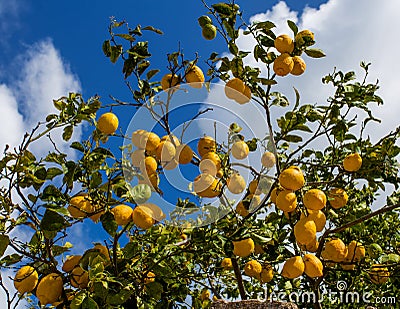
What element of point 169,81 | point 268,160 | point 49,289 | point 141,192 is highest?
point 169,81

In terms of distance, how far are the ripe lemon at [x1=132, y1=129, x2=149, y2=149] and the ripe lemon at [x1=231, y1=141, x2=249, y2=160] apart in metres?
0.35

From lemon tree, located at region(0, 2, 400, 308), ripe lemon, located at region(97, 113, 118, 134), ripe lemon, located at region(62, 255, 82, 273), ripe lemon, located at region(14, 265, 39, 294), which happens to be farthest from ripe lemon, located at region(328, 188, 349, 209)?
ripe lemon, located at region(14, 265, 39, 294)

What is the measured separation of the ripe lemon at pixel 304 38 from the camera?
68.1 inches

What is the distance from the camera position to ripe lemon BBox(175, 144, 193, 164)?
166 cm

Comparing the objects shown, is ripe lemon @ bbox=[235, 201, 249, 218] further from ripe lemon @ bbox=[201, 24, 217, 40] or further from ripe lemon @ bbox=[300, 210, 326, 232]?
ripe lemon @ bbox=[201, 24, 217, 40]

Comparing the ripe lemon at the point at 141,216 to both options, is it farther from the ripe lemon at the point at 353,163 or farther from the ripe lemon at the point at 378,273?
the ripe lemon at the point at 378,273

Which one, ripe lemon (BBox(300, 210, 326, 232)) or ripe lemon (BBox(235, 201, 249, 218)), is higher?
ripe lemon (BBox(235, 201, 249, 218))

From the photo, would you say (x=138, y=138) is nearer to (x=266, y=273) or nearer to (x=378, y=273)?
(x=266, y=273)

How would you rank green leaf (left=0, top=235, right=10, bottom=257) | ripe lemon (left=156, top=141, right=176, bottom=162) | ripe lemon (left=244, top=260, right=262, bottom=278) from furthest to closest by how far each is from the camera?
ripe lemon (left=244, top=260, right=262, bottom=278)
ripe lemon (left=156, top=141, right=176, bottom=162)
green leaf (left=0, top=235, right=10, bottom=257)

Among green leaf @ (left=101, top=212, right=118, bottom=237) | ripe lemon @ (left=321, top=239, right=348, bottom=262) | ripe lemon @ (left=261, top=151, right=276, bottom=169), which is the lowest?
green leaf @ (left=101, top=212, right=118, bottom=237)

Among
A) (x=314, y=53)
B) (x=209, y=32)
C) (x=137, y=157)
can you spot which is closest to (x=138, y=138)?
(x=137, y=157)

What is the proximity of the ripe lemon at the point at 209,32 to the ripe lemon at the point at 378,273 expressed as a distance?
1.18 meters

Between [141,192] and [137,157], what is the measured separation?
18 cm

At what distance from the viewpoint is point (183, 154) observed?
1669mm
